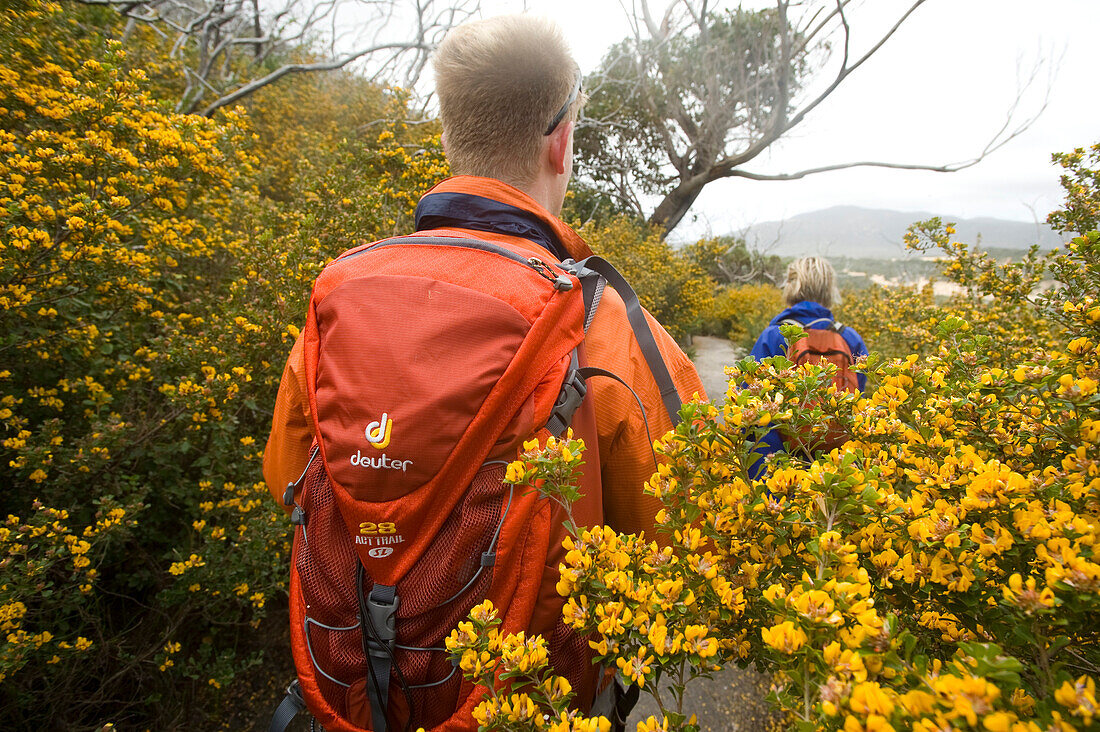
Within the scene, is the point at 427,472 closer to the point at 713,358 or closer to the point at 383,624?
the point at 383,624

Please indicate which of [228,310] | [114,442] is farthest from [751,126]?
[114,442]

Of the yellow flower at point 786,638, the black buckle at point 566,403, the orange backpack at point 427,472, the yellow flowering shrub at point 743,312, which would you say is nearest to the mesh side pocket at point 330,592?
the orange backpack at point 427,472

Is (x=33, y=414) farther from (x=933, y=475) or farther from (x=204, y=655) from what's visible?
(x=933, y=475)

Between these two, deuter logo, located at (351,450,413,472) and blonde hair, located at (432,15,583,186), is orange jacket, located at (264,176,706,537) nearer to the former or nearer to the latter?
blonde hair, located at (432,15,583,186)

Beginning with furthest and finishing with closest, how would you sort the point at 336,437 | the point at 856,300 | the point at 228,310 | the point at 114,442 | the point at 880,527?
the point at 856,300
the point at 228,310
the point at 114,442
the point at 336,437
the point at 880,527

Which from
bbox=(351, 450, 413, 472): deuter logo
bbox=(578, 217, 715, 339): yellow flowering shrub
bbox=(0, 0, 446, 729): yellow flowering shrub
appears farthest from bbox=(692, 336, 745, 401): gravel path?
bbox=(351, 450, 413, 472): deuter logo

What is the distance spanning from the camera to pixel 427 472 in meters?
0.86

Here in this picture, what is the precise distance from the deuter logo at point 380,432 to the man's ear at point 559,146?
0.84 meters

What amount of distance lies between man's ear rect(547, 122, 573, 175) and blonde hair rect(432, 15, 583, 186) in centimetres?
3

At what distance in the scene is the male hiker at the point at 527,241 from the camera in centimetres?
99

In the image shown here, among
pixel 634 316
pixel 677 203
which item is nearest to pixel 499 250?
pixel 634 316

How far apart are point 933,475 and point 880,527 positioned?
0.16 metres

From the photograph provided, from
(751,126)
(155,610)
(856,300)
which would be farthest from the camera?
(751,126)

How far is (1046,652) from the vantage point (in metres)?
0.56
